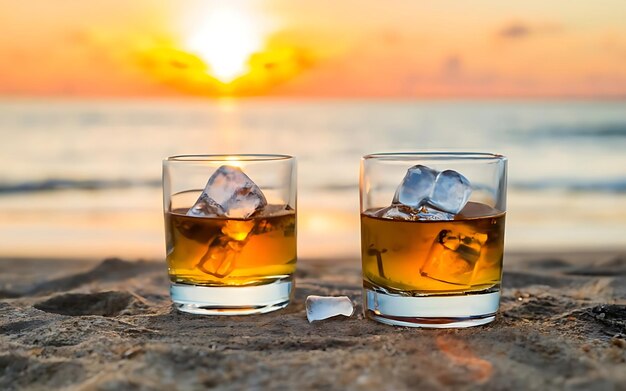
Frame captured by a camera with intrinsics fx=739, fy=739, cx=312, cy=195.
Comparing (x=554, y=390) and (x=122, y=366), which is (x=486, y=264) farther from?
(x=122, y=366)

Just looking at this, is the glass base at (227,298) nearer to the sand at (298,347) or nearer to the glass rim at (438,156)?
the sand at (298,347)

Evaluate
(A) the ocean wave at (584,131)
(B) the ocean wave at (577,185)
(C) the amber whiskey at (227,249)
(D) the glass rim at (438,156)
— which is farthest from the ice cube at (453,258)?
(A) the ocean wave at (584,131)

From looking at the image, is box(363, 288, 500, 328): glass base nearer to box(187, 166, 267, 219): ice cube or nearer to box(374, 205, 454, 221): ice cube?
box(374, 205, 454, 221): ice cube

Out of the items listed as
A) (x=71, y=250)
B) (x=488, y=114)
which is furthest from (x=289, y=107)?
(x=71, y=250)

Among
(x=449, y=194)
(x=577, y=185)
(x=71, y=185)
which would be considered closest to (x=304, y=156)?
(x=71, y=185)

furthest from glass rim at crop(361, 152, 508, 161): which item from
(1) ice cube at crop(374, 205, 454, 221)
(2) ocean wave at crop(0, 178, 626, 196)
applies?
(2) ocean wave at crop(0, 178, 626, 196)

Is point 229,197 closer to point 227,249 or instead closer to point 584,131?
point 227,249
